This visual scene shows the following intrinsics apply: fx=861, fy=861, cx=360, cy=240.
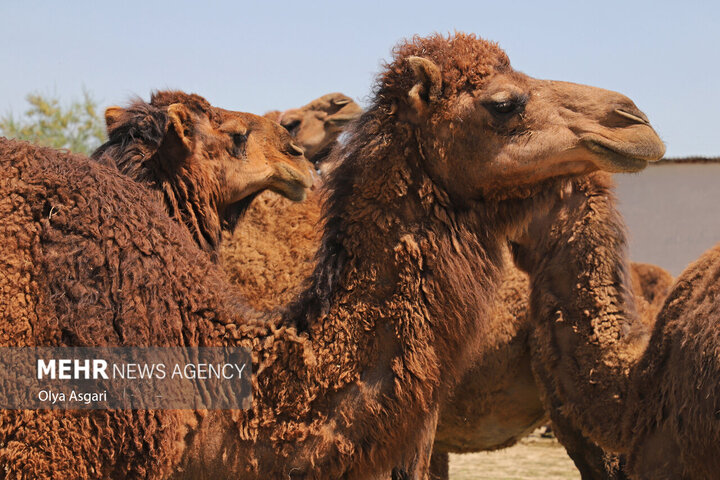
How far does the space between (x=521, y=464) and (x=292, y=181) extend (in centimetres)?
689

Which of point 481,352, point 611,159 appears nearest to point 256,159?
point 611,159

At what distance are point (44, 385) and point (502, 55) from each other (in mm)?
2194

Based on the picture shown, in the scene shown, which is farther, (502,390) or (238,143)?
(502,390)

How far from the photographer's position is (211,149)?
4352 millimetres

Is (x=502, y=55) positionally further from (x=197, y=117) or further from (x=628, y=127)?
(x=197, y=117)

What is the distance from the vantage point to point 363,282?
327 cm

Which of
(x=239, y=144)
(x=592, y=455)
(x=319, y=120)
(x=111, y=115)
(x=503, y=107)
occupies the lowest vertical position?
(x=592, y=455)

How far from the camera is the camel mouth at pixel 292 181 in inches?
183

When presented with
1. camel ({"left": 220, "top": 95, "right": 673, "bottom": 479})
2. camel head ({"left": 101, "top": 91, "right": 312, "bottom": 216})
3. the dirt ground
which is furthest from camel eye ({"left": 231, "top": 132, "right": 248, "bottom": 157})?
the dirt ground

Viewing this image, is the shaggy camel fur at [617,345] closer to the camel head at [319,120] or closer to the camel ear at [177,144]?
the camel ear at [177,144]

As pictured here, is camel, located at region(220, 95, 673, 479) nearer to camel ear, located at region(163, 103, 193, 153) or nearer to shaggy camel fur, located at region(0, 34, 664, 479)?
camel ear, located at region(163, 103, 193, 153)

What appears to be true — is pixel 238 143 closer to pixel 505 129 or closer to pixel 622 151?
pixel 505 129


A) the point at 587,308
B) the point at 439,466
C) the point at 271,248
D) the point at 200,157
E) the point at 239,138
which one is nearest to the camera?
the point at 200,157

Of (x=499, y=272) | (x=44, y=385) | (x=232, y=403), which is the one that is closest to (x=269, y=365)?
(x=232, y=403)
